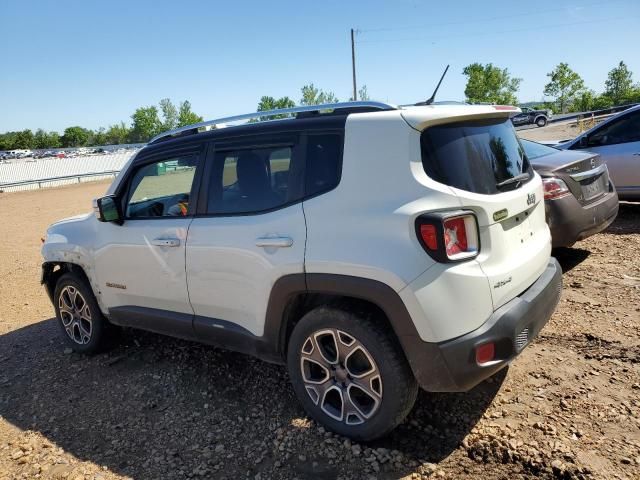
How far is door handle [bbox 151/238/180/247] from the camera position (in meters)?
3.44

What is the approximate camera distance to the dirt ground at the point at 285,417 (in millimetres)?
2641

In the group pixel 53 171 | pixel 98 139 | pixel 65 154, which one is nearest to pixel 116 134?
pixel 98 139

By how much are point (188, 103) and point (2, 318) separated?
108 meters

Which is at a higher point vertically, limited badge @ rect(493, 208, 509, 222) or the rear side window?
the rear side window

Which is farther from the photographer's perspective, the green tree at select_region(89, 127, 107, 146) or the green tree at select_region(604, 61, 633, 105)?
the green tree at select_region(89, 127, 107, 146)

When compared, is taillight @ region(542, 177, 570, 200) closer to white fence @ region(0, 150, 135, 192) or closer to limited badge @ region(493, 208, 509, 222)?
limited badge @ region(493, 208, 509, 222)

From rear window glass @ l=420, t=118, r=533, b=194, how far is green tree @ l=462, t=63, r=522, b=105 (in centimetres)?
7041

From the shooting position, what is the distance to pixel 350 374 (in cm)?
277

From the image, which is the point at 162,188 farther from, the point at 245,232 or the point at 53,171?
the point at 53,171

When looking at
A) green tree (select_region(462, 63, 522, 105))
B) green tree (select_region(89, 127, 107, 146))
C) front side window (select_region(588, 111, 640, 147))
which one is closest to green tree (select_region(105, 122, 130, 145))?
green tree (select_region(89, 127, 107, 146))

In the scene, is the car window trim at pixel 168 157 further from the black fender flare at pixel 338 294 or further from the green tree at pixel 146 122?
the green tree at pixel 146 122

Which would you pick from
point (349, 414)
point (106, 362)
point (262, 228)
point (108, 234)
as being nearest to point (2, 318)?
point (106, 362)

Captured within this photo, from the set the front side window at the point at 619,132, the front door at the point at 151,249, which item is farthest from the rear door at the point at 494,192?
the front side window at the point at 619,132

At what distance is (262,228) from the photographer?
2.96 meters
